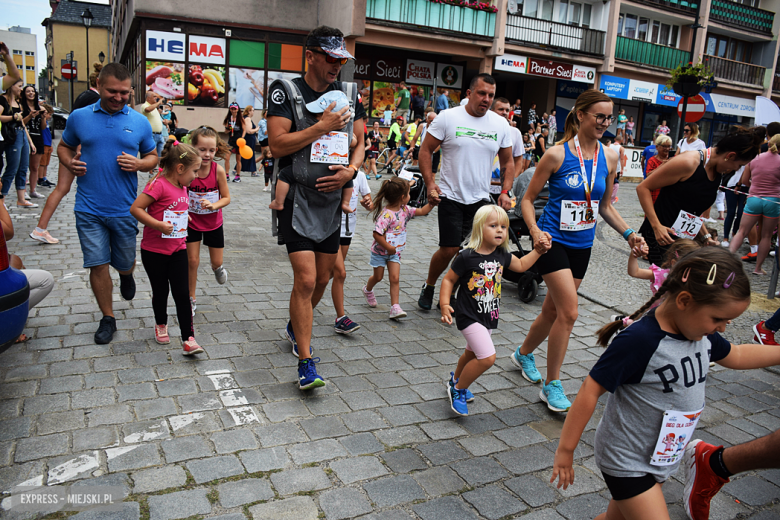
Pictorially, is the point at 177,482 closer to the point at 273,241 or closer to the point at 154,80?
the point at 273,241

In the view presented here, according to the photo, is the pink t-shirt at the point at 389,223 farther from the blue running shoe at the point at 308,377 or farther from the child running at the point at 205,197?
the blue running shoe at the point at 308,377

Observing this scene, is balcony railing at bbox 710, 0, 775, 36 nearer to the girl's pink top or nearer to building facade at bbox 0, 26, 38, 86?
the girl's pink top

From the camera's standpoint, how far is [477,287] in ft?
12.1

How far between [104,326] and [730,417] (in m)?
4.52

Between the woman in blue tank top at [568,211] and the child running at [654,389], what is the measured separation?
1579 millimetres

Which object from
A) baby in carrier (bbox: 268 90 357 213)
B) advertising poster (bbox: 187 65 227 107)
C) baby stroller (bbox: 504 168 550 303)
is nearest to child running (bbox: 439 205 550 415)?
baby in carrier (bbox: 268 90 357 213)

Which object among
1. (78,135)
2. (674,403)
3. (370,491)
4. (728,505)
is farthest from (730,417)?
(78,135)

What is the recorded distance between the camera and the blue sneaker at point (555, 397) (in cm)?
383

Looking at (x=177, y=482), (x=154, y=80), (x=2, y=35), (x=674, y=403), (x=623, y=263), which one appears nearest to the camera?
(x=674, y=403)

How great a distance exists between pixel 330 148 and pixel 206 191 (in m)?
1.64

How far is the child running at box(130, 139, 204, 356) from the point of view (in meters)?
4.32

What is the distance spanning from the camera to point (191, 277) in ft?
16.9

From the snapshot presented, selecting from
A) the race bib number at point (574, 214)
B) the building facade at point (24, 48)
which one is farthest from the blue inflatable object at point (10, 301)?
the building facade at point (24, 48)

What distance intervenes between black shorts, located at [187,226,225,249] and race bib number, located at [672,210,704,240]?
376cm
